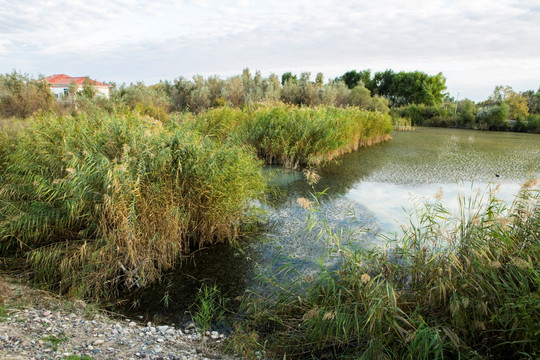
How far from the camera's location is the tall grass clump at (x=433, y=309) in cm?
265

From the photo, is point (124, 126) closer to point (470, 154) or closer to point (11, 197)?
point (11, 197)

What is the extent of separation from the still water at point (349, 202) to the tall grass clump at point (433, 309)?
25.6 inches

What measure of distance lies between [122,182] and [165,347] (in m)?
2.16

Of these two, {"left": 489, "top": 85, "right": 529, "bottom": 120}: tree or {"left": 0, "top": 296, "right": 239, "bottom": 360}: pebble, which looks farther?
{"left": 489, "top": 85, "right": 529, "bottom": 120}: tree

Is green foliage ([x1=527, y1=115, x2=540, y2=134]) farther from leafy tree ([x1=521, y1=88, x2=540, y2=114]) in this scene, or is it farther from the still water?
the still water

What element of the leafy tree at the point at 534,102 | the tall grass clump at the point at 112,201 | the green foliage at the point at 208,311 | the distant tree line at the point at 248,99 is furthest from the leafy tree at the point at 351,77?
the green foliage at the point at 208,311

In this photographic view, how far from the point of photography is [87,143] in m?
5.15

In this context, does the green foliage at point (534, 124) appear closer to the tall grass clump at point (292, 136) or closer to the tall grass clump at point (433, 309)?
the tall grass clump at point (292, 136)

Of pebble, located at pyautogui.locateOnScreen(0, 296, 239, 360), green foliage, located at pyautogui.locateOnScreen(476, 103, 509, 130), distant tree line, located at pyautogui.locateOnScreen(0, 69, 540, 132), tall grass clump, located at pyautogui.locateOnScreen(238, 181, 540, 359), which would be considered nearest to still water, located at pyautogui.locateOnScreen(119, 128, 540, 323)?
pebble, located at pyautogui.locateOnScreen(0, 296, 239, 360)

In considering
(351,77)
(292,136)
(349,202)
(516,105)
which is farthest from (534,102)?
(349,202)

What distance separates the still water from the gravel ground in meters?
0.44

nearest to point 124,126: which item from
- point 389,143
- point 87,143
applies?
point 87,143

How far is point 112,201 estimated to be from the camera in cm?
419

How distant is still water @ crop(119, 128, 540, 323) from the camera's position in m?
4.44
